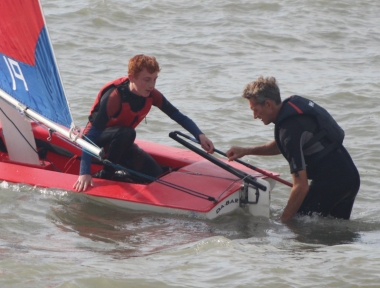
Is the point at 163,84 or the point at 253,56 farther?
the point at 253,56

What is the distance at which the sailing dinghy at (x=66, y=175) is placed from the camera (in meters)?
4.98

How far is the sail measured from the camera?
495cm

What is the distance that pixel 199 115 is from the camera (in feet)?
27.0

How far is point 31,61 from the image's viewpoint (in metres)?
5.13

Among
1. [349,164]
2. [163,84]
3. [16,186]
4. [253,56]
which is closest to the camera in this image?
[349,164]

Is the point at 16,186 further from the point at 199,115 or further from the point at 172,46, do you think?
the point at 172,46

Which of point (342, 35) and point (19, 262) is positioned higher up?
point (342, 35)

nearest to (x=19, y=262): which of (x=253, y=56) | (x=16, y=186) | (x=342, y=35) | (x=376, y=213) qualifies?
(x=16, y=186)

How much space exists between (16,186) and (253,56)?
18.9ft

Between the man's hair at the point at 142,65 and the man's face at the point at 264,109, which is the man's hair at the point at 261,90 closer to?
the man's face at the point at 264,109

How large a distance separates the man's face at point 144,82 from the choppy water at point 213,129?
854mm

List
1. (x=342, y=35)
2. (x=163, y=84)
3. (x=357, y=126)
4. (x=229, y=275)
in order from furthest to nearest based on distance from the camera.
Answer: (x=342, y=35), (x=163, y=84), (x=357, y=126), (x=229, y=275)

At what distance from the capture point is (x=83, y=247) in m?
4.50

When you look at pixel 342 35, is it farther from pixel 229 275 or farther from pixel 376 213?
pixel 229 275
